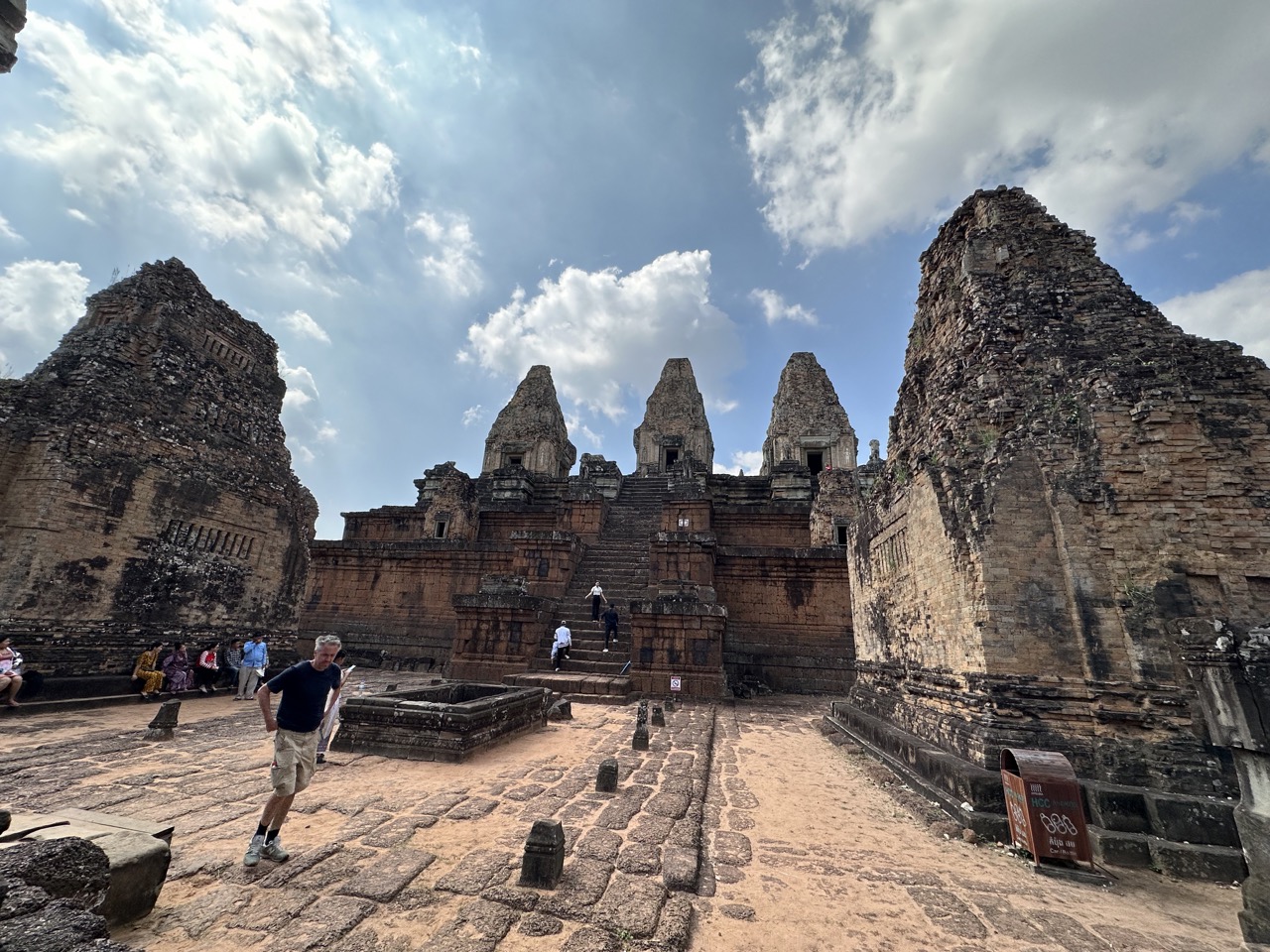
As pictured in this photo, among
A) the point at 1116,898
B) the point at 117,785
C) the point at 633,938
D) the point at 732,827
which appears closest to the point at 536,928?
the point at 633,938


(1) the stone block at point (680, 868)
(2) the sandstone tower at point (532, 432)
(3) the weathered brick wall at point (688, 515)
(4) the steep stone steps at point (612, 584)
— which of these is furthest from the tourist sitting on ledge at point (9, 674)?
(2) the sandstone tower at point (532, 432)

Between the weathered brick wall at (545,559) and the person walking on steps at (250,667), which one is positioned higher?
the weathered brick wall at (545,559)

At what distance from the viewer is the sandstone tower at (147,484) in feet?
28.7

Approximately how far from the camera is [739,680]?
1293 cm

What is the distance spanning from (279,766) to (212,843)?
2.40 ft

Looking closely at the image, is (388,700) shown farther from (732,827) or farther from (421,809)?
(732,827)

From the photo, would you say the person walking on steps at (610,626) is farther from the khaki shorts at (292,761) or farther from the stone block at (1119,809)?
the stone block at (1119,809)

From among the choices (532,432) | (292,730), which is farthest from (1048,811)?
(532,432)

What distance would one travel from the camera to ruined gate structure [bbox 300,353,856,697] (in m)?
11.3

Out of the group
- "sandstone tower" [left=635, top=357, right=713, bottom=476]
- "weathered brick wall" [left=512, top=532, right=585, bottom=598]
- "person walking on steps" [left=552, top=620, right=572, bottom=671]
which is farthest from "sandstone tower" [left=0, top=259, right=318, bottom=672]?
"sandstone tower" [left=635, top=357, right=713, bottom=476]

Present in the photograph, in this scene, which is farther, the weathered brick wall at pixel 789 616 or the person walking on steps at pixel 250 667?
the weathered brick wall at pixel 789 616

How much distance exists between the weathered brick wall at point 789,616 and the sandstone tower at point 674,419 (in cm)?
1784

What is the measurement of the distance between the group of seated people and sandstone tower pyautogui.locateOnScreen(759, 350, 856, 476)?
80.5 ft

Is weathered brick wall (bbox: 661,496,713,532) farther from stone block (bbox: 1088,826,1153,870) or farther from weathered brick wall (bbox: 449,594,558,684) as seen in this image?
stone block (bbox: 1088,826,1153,870)
